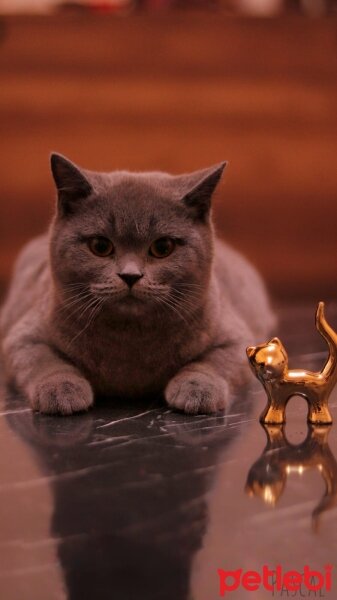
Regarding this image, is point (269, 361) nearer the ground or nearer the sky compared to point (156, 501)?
nearer the sky

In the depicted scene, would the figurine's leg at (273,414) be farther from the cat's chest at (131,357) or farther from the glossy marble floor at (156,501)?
the cat's chest at (131,357)

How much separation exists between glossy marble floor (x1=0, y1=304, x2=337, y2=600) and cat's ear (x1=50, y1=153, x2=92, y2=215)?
1.40 ft

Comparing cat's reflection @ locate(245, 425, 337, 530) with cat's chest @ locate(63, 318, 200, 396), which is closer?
cat's reflection @ locate(245, 425, 337, 530)

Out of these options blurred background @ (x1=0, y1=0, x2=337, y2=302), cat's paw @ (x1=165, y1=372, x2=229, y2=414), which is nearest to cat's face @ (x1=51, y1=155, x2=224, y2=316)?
cat's paw @ (x1=165, y1=372, x2=229, y2=414)

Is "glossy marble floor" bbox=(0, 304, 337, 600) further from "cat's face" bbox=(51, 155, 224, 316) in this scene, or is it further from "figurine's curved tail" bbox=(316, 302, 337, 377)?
"cat's face" bbox=(51, 155, 224, 316)

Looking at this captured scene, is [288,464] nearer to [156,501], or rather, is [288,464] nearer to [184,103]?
[156,501]

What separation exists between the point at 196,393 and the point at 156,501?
392 mm

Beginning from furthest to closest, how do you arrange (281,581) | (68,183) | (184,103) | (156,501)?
(184,103), (68,183), (156,501), (281,581)

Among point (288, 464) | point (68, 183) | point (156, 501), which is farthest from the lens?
point (68, 183)

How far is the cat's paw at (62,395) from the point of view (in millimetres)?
1432

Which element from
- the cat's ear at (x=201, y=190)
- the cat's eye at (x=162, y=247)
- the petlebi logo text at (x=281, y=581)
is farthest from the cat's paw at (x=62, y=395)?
the petlebi logo text at (x=281, y=581)

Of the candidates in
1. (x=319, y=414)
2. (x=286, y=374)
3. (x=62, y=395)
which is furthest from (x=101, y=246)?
(x=319, y=414)

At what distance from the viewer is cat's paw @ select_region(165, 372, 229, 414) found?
1449 mm

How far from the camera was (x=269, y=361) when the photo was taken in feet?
4.39
